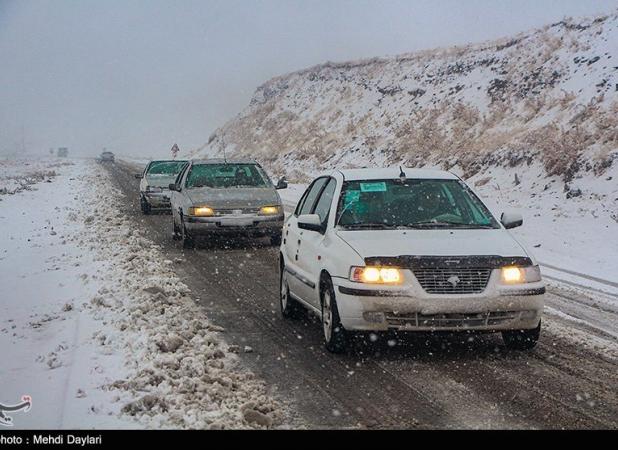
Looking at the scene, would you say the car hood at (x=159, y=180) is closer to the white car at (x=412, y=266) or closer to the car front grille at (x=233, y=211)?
the car front grille at (x=233, y=211)

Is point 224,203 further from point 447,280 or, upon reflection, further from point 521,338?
point 447,280

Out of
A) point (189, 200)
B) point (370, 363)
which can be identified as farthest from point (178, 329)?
point (189, 200)

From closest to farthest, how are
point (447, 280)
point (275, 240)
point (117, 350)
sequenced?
point (447, 280) < point (117, 350) < point (275, 240)

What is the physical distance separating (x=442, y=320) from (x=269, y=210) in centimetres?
850

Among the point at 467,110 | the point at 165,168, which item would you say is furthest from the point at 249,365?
the point at 467,110

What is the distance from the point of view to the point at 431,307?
6.48 metres

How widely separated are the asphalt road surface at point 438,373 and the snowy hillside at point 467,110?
48.2 ft

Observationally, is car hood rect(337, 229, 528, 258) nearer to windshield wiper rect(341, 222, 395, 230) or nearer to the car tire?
windshield wiper rect(341, 222, 395, 230)

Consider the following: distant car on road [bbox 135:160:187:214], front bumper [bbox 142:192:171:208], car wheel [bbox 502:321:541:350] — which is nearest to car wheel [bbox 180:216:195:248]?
distant car on road [bbox 135:160:187:214]

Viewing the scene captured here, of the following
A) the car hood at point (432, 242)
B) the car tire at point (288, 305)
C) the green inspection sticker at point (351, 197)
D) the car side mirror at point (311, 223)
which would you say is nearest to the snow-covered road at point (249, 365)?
the car tire at point (288, 305)

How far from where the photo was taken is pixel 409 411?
548 centimetres

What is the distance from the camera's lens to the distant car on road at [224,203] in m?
14.6

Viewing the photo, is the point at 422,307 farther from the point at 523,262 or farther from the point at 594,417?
the point at 594,417
